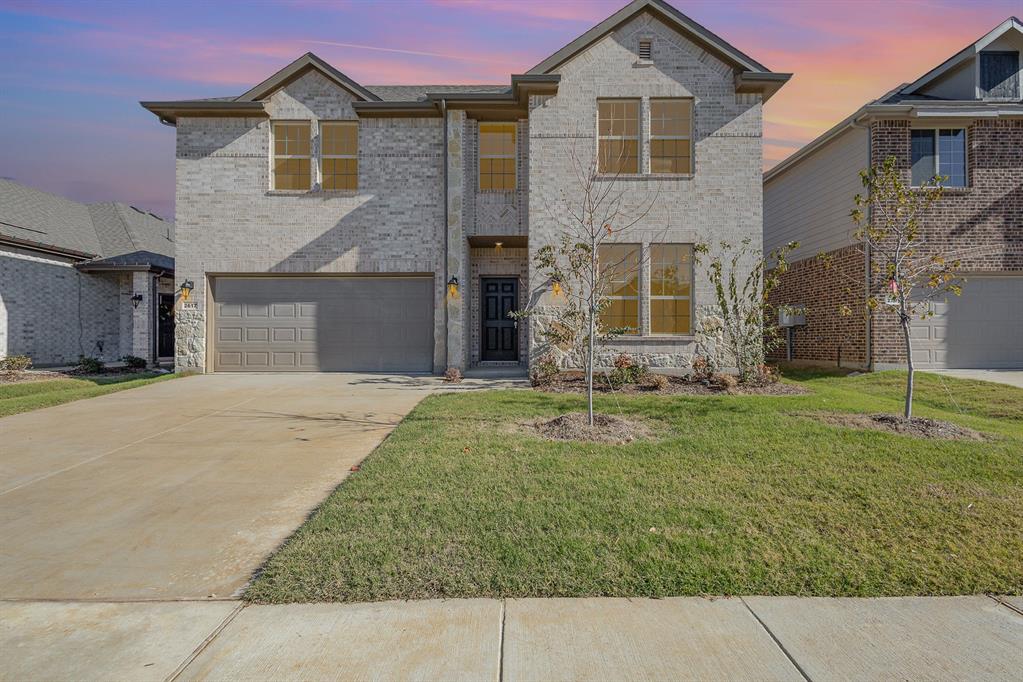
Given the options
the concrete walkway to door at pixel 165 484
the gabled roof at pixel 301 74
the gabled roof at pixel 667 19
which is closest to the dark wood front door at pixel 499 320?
the concrete walkway to door at pixel 165 484

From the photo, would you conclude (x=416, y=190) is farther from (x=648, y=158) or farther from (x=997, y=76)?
(x=997, y=76)

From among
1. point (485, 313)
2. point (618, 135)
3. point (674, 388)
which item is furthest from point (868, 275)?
point (485, 313)

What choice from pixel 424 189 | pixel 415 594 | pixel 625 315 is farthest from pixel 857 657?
pixel 424 189

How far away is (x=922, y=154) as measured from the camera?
1333cm

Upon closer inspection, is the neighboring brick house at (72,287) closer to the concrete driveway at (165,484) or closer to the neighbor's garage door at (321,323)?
the neighbor's garage door at (321,323)

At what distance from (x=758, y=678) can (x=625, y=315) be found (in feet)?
33.6

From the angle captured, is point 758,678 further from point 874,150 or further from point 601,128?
point 874,150

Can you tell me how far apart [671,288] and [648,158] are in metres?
2.99

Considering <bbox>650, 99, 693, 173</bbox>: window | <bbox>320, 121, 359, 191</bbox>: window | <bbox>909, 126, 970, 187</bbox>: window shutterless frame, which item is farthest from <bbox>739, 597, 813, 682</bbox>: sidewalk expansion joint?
<bbox>909, 126, 970, 187</bbox>: window shutterless frame

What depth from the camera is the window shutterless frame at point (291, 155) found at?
1355cm

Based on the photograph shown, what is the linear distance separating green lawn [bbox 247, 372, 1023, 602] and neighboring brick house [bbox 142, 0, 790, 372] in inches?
269

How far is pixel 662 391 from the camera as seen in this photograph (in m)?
10.3

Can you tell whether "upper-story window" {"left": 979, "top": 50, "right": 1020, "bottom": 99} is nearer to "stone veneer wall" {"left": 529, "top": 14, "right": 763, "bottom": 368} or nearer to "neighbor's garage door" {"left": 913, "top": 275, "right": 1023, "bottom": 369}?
"neighbor's garage door" {"left": 913, "top": 275, "right": 1023, "bottom": 369}

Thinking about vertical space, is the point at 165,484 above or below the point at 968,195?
below
